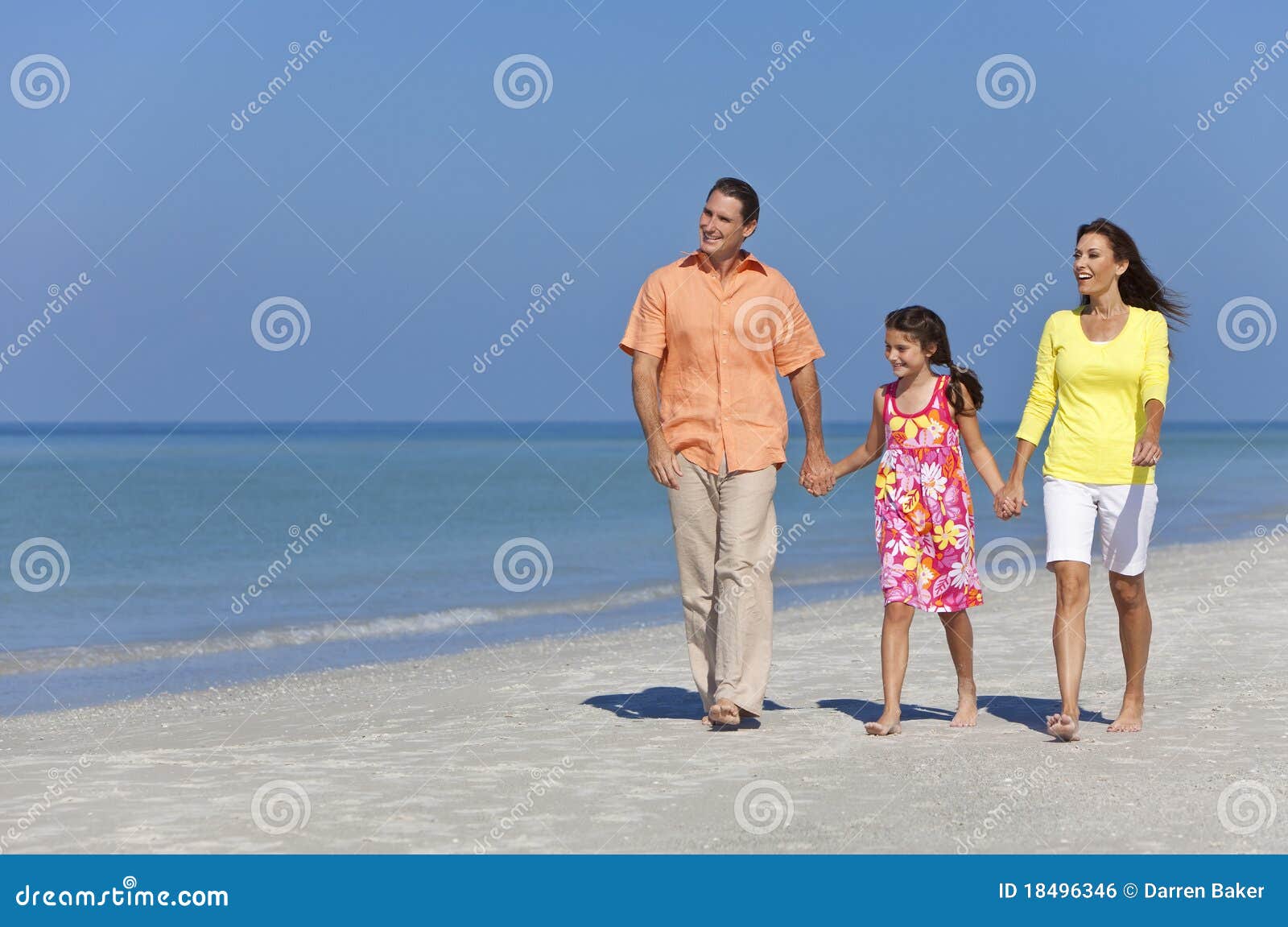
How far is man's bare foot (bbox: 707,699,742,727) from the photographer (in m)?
5.74

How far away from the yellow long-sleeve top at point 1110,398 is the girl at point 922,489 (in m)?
0.36

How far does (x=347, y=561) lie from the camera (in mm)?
16484

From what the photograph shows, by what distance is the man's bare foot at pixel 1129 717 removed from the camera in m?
5.60

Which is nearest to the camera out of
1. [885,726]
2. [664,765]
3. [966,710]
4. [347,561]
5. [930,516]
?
[664,765]

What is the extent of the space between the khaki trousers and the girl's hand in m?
1.32

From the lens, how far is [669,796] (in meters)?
4.63

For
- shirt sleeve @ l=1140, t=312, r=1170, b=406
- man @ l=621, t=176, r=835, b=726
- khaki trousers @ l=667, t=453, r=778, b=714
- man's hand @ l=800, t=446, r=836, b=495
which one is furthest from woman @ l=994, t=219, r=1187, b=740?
khaki trousers @ l=667, t=453, r=778, b=714

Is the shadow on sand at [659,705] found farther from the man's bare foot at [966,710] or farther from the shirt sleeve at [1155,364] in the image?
the shirt sleeve at [1155,364]

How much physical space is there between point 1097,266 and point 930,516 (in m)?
1.10

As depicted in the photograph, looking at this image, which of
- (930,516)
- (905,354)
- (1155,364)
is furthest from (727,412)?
(1155,364)

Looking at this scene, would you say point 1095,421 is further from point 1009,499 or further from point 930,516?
point 930,516

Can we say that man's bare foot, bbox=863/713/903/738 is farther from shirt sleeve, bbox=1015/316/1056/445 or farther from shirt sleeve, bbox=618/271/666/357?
shirt sleeve, bbox=618/271/666/357

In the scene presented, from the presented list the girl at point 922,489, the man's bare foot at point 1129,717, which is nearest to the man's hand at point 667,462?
the girl at point 922,489

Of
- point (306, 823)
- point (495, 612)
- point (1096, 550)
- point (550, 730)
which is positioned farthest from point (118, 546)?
point (306, 823)
